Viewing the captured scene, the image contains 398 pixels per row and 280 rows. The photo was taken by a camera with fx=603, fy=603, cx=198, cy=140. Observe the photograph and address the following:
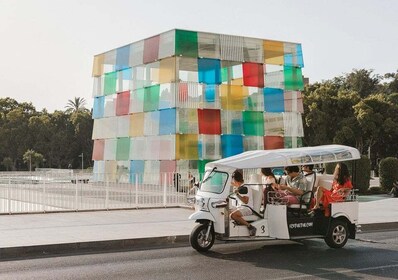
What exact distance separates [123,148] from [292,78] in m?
11.5

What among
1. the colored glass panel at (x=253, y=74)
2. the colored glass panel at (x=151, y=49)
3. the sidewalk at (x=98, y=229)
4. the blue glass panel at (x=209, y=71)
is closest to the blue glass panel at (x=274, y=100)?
the colored glass panel at (x=253, y=74)

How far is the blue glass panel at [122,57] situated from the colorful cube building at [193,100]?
0.06 meters

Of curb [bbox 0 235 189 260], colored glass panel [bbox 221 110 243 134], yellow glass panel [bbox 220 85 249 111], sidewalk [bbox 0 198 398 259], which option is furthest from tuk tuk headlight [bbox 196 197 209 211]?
yellow glass panel [bbox 220 85 249 111]

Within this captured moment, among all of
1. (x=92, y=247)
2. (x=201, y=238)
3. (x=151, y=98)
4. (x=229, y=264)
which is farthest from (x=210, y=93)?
(x=229, y=264)

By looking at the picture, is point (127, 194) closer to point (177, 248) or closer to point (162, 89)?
point (177, 248)

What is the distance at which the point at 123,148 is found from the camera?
37.7 meters

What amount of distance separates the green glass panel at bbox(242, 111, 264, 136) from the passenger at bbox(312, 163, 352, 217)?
22689 mm

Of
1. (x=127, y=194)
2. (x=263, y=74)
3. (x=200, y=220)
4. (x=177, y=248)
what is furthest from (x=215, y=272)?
(x=263, y=74)

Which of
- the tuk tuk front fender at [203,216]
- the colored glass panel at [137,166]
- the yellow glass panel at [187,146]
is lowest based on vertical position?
the tuk tuk front fender at [203,216]

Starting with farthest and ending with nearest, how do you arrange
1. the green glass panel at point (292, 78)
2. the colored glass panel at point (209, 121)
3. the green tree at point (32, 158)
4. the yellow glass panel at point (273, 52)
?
the green tree at point (32, 158) < the green glass panel at point (292, 78) < the yellow glass panel at point (273, 52) < the colored glass panel at point (209, 121)

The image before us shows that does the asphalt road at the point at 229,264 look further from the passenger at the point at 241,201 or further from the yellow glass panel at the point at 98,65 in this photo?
the yellow glass panel at the point at 98,65

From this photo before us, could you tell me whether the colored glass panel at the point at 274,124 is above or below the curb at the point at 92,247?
above

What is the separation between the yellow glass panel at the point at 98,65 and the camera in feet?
133

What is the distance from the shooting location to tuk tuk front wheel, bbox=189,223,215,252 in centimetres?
1203
